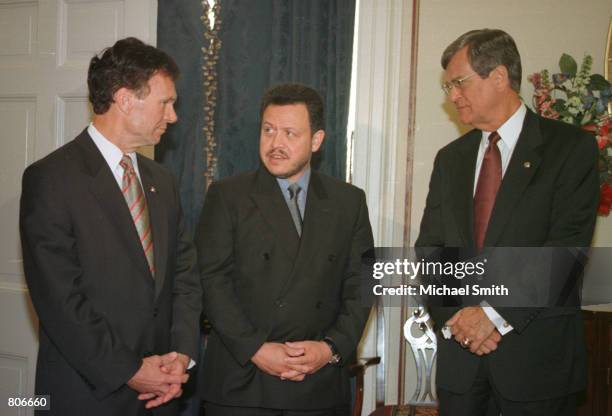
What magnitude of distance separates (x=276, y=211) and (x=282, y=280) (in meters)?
0.23

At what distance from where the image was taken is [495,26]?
280 cm

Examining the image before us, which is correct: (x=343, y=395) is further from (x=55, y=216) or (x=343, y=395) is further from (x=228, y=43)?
(x=228, y=43)

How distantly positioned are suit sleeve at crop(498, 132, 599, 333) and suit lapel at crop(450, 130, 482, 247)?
26 centimetres

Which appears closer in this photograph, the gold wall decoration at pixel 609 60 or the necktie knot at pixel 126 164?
the necktie knot at pixel 126 164

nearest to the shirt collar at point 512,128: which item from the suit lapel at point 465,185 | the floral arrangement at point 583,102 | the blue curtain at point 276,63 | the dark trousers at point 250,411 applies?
the suit lapel at point 465,185

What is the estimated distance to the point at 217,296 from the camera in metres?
2.30

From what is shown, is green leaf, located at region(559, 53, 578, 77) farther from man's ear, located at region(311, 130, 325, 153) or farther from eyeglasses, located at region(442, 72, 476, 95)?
man's ear, located at region(311, 130, 325, 153)

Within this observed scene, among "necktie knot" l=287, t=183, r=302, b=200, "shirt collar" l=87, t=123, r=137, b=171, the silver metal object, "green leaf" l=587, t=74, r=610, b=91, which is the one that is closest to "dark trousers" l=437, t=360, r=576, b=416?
the silver metal object

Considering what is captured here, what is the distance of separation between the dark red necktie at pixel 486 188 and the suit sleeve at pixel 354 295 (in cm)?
38

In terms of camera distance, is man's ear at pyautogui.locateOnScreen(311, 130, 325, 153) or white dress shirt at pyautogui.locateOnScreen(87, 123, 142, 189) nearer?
white dress shirt at pyautogui.locateOnScreen(87, 123, 142, 189)

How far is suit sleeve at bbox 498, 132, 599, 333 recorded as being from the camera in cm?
218

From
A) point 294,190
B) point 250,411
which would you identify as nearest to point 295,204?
point 294,190

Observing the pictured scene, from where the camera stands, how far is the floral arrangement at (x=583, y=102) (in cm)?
265

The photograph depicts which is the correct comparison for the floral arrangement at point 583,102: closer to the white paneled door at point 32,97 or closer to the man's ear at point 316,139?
the man's ear at point 316,139
